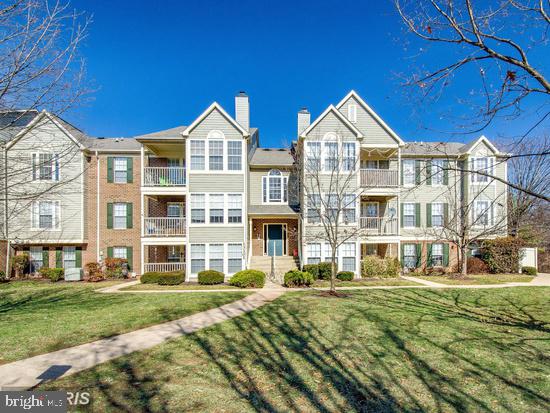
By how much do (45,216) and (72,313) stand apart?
1188 cm

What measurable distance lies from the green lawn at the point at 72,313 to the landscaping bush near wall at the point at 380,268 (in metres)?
8.55

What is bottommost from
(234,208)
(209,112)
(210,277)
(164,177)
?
(210,277)

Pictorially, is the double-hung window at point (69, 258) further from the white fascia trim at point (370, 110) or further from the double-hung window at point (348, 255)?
the white fascia trim at point (370, 110)

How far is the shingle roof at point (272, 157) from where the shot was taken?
1986 cm

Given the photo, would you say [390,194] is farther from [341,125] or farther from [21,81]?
[21,81]

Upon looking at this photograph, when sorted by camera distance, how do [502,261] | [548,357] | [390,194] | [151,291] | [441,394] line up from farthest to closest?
[502,261]
[390,194]
[151,291]
[548,357]
[441,394]

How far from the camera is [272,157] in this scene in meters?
21.1

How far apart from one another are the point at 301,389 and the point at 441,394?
2223 millimetres

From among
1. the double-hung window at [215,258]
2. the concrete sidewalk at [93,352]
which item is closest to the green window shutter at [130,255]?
the double-hung window at [215,258]

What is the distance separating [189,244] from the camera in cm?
1655

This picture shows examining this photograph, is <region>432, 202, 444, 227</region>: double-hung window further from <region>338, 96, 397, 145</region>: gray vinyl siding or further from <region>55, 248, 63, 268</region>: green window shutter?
<region>55, 248, 63, 268</region>: green window shutter

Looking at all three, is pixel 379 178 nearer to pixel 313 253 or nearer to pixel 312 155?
pixel 312 155

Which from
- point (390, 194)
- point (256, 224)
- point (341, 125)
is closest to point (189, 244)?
point (256, 224)

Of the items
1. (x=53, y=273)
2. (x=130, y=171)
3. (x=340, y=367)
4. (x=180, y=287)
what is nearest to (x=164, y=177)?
(x=130, y=171)
